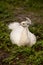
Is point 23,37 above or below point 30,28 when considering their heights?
above

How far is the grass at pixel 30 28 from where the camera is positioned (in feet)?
19.1

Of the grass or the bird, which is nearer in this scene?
the grass

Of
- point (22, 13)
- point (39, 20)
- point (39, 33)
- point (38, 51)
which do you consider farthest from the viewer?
point (22, 13)

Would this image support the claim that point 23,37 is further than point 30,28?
No

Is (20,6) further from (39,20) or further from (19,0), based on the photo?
(39,20)

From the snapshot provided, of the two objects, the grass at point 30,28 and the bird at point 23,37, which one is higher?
the bird at point 23,37

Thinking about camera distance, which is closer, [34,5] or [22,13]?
[22,13]

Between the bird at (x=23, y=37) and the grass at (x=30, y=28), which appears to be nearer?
the grass at (x=30, y=28)

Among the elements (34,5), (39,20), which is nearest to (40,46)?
(39,20)

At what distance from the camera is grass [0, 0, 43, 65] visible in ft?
19.1

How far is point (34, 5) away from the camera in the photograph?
985cm

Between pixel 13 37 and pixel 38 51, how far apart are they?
0.75 meters

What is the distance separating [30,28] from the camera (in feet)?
25.0

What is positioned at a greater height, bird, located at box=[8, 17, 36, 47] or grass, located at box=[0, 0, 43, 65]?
bird, located at box=[8, 17, 36, 47]
